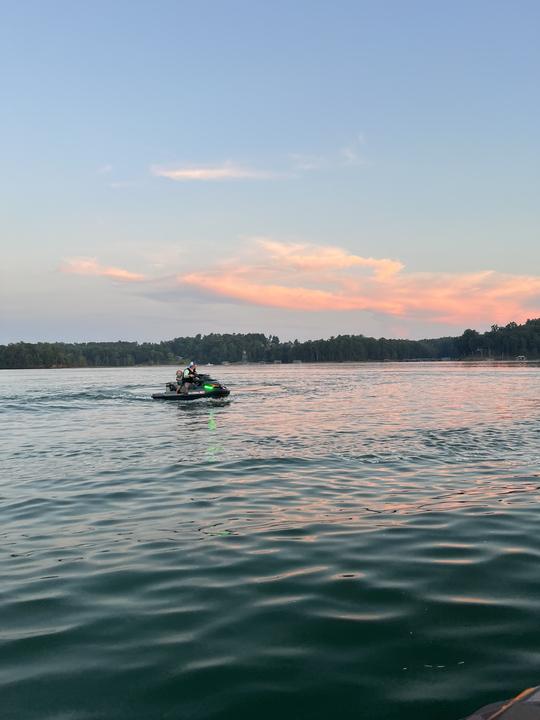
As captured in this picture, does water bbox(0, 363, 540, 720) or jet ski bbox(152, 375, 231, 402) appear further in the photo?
jet ski bbox(152, 375, 231, 402)

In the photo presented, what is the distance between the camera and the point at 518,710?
3.06 metres

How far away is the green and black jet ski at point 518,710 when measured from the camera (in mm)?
2994

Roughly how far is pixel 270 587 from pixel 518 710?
3663 mm

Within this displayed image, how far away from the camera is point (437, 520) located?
29.8 ft

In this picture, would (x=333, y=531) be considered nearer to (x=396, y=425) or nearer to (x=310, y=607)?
(x=310, y=607)

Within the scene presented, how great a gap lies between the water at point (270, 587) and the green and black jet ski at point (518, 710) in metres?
0.65

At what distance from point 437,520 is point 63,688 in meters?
6.31

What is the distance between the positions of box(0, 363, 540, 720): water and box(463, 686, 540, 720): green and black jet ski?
0.65m

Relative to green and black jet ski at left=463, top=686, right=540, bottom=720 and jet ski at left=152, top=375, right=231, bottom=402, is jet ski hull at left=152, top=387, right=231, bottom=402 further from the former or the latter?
green and black jet ski at left=463, top=686, right=540, bottom=720

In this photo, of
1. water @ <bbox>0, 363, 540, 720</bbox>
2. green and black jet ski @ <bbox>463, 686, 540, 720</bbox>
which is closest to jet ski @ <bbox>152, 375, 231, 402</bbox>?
water @ <bbox>0, 363, 540, 720</bbox>

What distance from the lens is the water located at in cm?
428

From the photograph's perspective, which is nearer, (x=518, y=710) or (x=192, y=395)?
(x=518, y=710)

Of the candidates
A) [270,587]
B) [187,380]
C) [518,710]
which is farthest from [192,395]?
[518,710]

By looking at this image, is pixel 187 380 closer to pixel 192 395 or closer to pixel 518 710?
pixel 192 395
